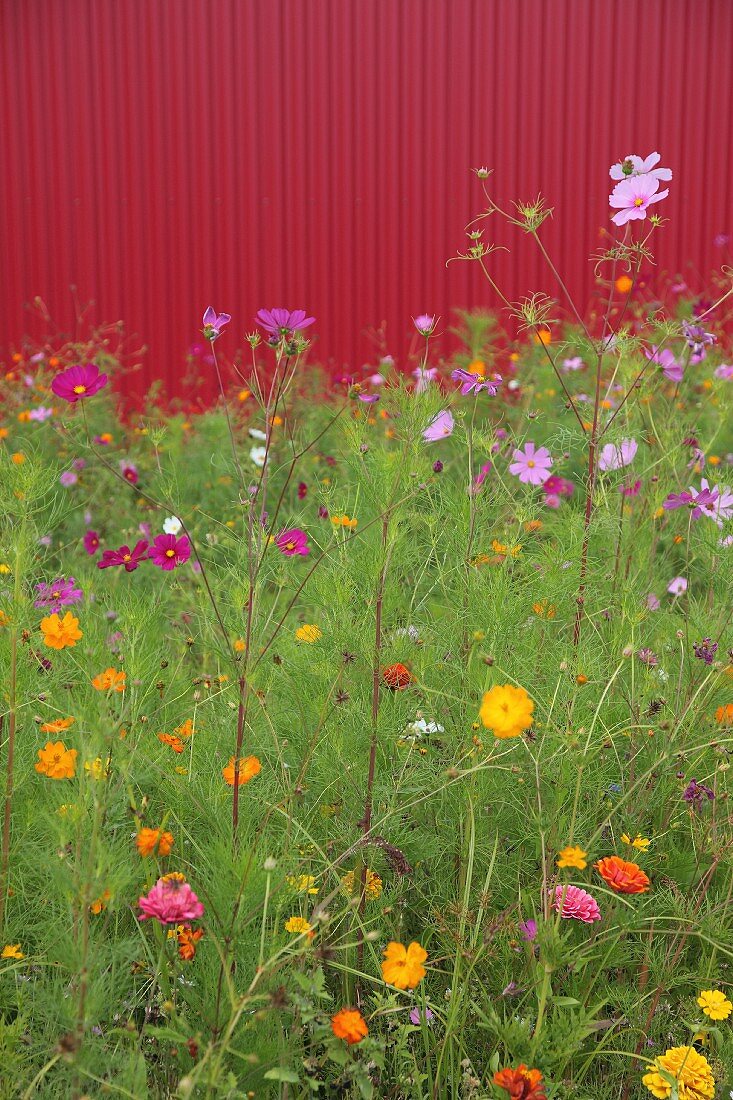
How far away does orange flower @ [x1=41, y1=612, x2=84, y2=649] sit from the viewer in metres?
1.38

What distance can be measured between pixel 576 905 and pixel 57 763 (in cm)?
65

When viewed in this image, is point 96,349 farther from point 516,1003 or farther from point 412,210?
point 516,1003

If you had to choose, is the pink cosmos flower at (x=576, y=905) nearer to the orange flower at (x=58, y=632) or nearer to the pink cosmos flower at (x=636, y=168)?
the orange flower at (x=58, y=632)

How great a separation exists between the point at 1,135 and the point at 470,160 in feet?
9.33

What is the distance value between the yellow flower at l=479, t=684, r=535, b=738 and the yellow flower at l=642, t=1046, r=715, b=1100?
44cm

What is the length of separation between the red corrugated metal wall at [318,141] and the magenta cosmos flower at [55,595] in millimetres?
4260

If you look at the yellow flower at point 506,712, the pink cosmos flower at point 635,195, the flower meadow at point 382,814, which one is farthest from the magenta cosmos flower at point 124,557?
the pink cosmos flower at point 635,195

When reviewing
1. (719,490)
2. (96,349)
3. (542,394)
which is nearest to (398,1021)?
(719,490)

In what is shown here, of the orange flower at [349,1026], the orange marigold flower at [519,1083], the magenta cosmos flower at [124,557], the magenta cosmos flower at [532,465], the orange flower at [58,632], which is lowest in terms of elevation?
the orange marigold flower at [519,1083]

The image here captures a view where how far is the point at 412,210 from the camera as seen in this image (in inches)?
235

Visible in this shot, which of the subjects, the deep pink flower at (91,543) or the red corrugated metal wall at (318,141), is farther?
the red corrugated metal wall at (318,141)

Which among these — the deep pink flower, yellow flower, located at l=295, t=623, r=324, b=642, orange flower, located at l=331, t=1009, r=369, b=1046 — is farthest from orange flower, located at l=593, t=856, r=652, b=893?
the deep pink flower

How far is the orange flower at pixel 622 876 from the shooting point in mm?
1152

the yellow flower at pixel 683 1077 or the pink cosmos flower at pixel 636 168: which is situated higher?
the pink cosmos flower at pixel 636 168
